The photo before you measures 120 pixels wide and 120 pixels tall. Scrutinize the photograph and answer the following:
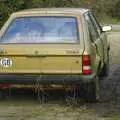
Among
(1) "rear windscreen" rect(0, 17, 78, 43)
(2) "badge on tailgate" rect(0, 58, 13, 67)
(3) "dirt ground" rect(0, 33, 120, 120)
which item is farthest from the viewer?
(1) "rear windscreen" rect(0, 17, 78, 43)

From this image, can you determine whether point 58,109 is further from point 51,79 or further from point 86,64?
point 86,64

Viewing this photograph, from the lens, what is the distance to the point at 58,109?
31.2 ft

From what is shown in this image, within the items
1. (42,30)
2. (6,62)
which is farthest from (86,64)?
(6,62)

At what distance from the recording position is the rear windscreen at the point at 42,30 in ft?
31.6

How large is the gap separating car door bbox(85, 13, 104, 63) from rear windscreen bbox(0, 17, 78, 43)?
1.45ft

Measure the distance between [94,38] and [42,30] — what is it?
116cm

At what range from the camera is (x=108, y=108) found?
953cm

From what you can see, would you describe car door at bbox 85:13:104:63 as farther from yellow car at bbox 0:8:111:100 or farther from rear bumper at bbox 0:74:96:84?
rear bumper at bbox 0:74:96:84

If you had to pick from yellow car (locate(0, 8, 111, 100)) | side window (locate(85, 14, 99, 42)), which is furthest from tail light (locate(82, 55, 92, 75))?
side window (locate(85, 14, 99, 42))

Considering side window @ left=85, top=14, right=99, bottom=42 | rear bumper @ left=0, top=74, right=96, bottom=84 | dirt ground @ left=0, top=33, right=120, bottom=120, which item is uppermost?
side window @ left=85, top=14, right=99, bottom=42

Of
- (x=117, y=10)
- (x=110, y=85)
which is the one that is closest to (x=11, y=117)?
(x=110, y=85)

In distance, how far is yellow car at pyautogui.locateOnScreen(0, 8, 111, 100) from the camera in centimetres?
929

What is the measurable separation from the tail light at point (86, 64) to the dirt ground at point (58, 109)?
2.29 ft

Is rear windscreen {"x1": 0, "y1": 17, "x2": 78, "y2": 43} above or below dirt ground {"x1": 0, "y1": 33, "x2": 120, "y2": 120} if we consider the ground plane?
above
